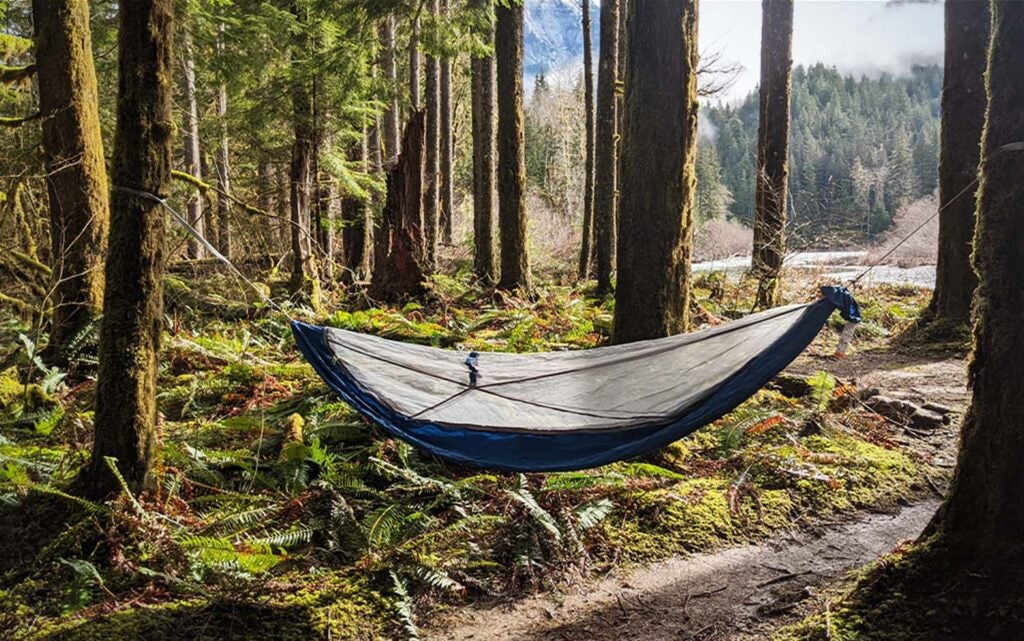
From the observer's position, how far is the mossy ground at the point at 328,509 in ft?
6.61

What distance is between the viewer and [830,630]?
1.71 meters

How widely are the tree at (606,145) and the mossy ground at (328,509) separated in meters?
4.30

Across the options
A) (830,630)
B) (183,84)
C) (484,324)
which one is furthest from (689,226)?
(183,84)

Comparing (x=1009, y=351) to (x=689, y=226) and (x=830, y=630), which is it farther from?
(x=689, y=226)

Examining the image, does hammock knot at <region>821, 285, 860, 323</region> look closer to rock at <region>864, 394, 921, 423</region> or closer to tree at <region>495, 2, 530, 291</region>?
rock at <region>864, 394, 921, 423</region>

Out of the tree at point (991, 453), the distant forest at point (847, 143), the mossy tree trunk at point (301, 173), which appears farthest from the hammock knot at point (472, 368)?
the distant forest at point (847, 143)

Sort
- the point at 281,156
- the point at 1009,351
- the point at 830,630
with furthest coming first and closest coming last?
1. the point at 281,156
2. the point at 830,630
3. the point at 1009,351

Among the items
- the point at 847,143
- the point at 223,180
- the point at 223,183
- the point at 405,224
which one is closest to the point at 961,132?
the point at 405,224

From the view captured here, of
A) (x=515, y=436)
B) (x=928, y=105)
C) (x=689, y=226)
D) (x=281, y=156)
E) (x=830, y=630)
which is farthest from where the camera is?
(x=928, y=105)

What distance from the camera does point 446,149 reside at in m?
12.7

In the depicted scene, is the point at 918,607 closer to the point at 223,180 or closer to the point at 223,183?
the point at 223,183

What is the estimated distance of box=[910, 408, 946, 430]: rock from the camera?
3674 mm

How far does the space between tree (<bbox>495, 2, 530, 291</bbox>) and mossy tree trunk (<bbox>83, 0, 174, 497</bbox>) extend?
15.7 feet

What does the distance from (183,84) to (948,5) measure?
9.28 metres
